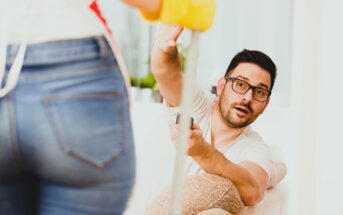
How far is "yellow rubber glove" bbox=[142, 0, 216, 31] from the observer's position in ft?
1.60

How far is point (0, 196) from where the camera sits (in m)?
0.47

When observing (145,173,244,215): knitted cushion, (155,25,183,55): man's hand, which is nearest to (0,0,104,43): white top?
(155,25,183,55): man's hand

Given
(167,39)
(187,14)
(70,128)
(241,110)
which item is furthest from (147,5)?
(241,110)

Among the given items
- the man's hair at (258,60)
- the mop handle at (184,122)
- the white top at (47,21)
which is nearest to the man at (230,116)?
the man's hair at (258,60)

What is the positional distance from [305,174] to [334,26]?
353mm

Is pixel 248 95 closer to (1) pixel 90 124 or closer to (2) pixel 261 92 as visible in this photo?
(2) pixel 261 92

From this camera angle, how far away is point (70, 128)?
1.39 ft

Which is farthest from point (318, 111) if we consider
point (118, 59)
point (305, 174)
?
point (118, 59)

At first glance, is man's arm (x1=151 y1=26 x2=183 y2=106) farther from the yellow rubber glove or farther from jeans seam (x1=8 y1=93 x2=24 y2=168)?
jeans seam (x1=8 y1=93 x2=24 y2=168)

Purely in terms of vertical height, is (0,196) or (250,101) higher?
(0,196)

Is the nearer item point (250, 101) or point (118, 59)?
point (118, 59)

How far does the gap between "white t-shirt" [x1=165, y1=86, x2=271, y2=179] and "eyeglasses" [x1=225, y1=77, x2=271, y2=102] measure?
6cm

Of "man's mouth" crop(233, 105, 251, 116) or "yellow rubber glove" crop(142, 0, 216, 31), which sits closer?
"yellow rubber glove" crop(142, 0, 216, 31)

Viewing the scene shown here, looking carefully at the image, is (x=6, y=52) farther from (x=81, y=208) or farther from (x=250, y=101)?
(x=250, y=101)
